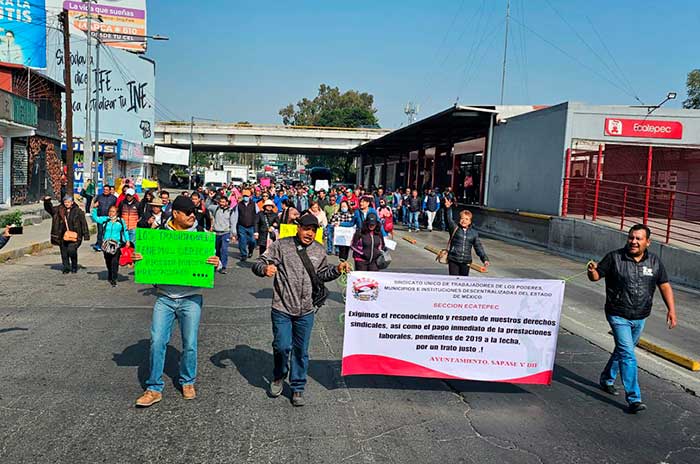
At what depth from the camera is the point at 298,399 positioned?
18.1 feet

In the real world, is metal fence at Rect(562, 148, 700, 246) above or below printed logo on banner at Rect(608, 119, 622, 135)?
below

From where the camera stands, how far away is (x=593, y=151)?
67.7 ft

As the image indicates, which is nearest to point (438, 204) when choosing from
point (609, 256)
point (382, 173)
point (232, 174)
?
point (609, 256)

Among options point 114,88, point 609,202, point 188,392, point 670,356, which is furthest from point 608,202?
point 114,88

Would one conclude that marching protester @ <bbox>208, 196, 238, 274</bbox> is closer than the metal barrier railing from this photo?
Yes

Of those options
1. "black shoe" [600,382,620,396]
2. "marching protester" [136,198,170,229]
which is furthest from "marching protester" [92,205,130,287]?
"black shoe" [600,382,620,396]

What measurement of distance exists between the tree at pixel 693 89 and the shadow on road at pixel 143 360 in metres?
58.9

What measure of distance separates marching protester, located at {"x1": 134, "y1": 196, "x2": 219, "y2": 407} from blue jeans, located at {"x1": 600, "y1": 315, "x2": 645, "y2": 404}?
149 inches

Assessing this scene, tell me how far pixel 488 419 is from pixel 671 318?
2.24 meters

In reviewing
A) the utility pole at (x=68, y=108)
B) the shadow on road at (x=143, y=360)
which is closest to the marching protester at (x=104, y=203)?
the shadow on road at (x=143, y=360)

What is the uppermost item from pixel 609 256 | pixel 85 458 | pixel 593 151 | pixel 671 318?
pixel 593 151

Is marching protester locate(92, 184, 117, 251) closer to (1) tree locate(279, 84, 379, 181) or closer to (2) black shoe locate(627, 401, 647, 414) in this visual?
(2) black shoe locate(627, 401, 647, 414)

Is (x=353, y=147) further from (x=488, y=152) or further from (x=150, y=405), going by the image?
(x=150, y=405)

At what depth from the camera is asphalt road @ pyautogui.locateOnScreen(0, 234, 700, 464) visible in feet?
15.1
